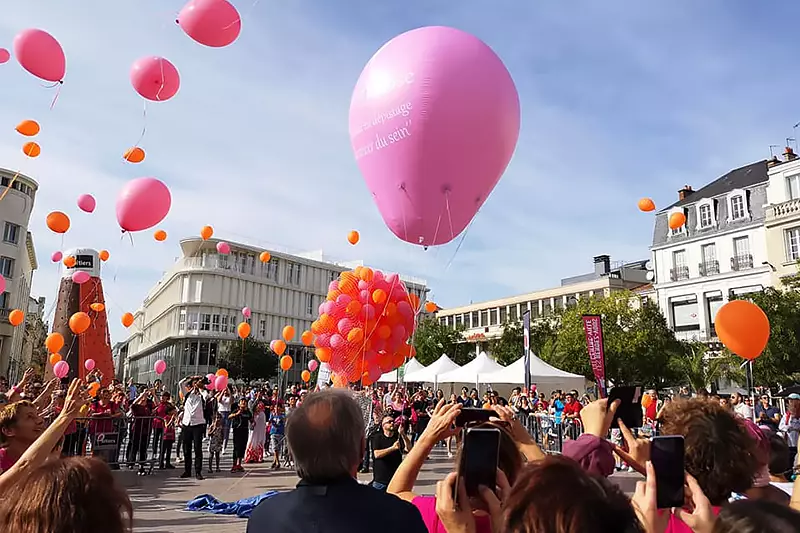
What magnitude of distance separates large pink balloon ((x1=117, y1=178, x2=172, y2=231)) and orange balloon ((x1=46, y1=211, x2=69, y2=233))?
2.17 m

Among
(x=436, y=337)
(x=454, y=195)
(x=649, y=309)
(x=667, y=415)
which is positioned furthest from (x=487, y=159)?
(x=436, y=337)

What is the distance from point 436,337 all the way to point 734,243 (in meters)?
24.7

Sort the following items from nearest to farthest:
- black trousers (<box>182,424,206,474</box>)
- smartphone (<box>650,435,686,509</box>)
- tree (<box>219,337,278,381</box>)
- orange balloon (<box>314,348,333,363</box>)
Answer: smartphone (<box>650,435,686,509</box>) → black trousers (<box>182,424,206,474</box>) → orange balloon (<box>314,348,333,363</box>) → tree (<box>219,337,278,381</box>)

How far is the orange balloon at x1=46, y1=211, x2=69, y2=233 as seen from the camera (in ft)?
29.3

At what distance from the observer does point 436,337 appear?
2034 inches

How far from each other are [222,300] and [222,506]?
6401 centimetres

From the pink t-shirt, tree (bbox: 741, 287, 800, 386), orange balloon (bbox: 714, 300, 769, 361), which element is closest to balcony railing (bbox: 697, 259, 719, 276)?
tree (bbox: 741, 287, 800, 386)

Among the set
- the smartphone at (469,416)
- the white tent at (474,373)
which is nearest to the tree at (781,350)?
the white tent at (474,373)

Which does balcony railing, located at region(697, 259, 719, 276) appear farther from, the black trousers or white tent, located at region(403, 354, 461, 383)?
the black trousers

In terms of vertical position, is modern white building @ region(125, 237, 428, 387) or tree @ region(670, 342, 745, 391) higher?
modern white building @ region(125, 237, 428, 387)

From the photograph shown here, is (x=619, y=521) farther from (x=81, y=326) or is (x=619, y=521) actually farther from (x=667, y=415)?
(x=81, y=326)

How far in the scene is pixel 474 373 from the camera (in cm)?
2197

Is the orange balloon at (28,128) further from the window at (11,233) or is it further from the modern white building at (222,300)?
the modern white building at (222,300)

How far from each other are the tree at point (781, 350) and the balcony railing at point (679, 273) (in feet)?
36.2
